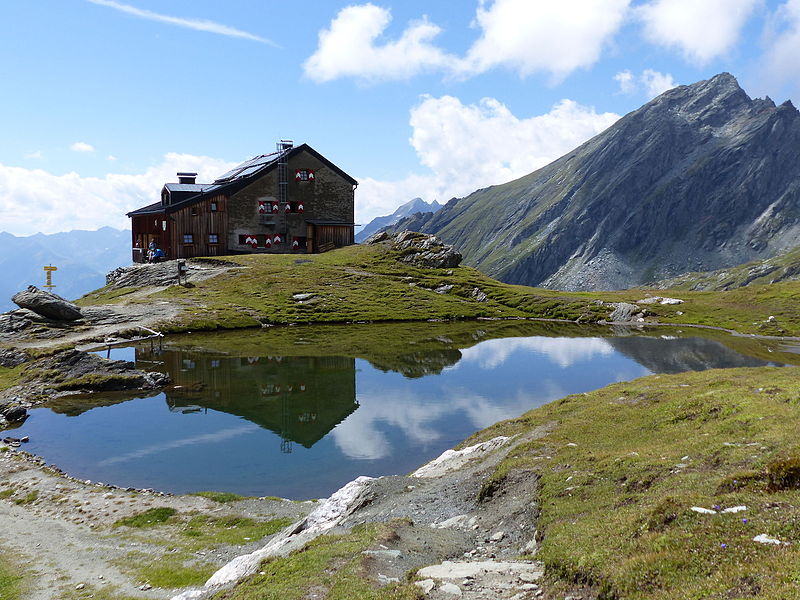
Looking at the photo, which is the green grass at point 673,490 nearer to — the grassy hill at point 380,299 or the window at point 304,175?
the grassy hill at point 380,299

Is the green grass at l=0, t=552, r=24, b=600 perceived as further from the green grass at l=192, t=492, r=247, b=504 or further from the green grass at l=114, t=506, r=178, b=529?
the green grass at l=192, t=492, r=247, b=504

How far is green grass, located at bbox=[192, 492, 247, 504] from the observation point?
30491mm

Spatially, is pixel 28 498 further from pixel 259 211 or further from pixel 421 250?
pixel 421 250

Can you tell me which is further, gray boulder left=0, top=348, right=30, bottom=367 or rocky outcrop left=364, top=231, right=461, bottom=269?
rocky outcrop left=364, top=231, right=461, bottom=269

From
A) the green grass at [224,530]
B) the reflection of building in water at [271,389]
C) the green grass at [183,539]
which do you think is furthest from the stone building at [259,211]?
the green grass at [224,530]

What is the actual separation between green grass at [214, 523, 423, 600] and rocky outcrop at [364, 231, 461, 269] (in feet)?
410

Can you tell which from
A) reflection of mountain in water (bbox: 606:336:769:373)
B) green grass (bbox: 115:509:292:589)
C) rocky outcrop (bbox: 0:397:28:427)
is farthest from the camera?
reflection of mountain in water (bbox: 606:336:769:373)

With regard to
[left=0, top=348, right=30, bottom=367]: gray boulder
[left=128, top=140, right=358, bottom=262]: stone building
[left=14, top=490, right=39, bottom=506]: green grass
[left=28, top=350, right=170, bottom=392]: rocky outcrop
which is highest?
[left=128, top=140, right=358, bottom=262]: stone building

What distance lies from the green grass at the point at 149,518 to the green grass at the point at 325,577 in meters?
12.4

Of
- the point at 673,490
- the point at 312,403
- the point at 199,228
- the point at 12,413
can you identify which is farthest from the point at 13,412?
the point at 199,228

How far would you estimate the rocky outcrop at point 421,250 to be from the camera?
14400 centimetres

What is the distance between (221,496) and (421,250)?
392 feet

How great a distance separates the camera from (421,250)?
147m

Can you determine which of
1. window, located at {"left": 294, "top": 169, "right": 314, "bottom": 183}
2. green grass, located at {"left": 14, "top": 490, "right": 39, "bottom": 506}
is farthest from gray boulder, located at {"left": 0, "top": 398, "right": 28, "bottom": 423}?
window, located at {"left": 294, "top": 169, "right": 314, "bottom": 183}
